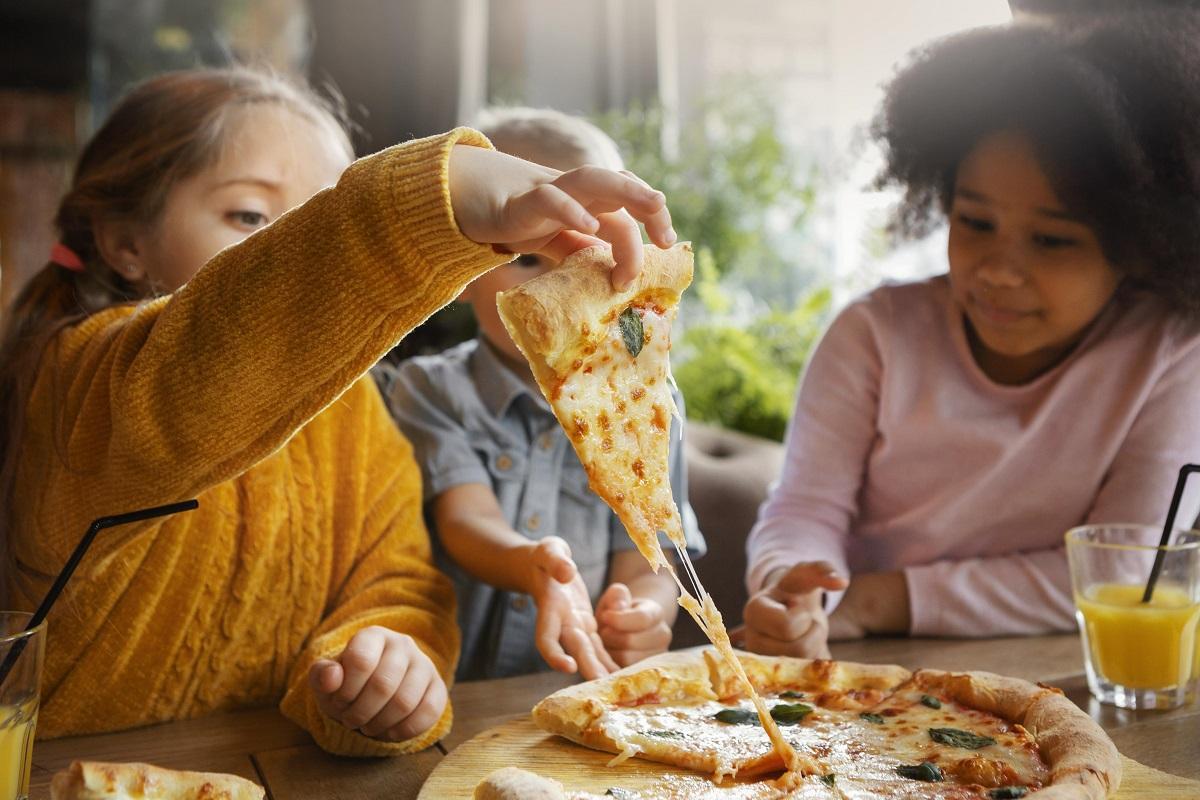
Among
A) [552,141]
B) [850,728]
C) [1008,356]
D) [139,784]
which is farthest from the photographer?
[1008,356]

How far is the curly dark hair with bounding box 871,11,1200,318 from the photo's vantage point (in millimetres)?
1663

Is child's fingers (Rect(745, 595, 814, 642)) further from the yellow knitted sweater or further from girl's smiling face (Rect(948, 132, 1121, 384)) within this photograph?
girl's smiling face (Rect(948, 132, 1121, 384))

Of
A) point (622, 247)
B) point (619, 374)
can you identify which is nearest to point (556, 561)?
point (619, 374)

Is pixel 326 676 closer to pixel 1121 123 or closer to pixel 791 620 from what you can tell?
pixel 791 620

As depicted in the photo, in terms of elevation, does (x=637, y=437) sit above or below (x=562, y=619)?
above

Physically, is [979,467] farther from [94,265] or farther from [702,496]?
[94,265]

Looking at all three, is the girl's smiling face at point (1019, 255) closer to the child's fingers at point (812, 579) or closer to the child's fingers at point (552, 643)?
the child's fingers at point (812, 579)

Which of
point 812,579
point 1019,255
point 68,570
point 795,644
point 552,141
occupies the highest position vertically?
A: point 552,141

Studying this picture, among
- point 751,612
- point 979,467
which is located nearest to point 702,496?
point 979,467

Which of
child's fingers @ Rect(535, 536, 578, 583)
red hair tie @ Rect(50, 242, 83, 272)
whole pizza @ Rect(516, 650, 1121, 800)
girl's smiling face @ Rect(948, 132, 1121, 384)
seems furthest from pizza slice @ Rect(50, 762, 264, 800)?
girl's smiling face @ Rect(948, 132, 1121, 384)

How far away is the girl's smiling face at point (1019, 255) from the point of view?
168cm

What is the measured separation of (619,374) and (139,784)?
0.53 metres

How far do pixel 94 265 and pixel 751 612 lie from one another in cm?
100

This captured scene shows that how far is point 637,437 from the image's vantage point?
1060 millimetres
